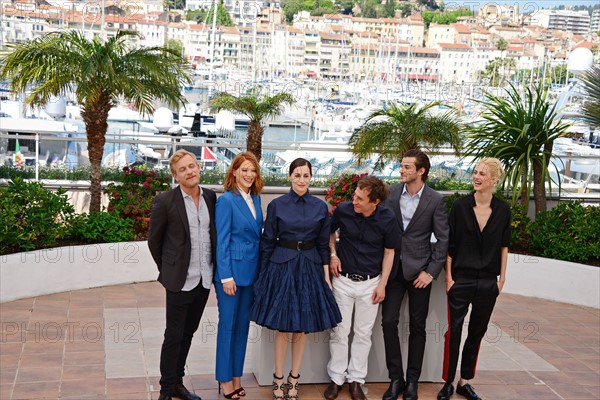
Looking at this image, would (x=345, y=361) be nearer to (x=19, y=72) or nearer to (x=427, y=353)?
(x=427, y=353)

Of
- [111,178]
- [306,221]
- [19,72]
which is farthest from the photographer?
[111,178]

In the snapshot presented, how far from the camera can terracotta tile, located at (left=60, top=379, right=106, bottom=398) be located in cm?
516

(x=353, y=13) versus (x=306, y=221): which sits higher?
(x=353, y=13)

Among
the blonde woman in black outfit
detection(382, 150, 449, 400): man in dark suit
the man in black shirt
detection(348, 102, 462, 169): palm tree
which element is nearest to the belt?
the man in black shirt

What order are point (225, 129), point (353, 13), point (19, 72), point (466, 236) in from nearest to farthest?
point (466, 236) < point (19, 72) < point (225, 129) < point (353, 13)

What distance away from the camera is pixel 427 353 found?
5.58m

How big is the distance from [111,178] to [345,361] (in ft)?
17.4

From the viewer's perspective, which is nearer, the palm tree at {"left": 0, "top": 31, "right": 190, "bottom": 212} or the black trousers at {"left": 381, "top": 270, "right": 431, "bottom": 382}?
→ the black trousers at {"left": 381, "top": 270, "right": 431, "bottom": 382}

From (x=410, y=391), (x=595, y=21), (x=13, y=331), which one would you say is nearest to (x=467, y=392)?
(x=410, y=391)

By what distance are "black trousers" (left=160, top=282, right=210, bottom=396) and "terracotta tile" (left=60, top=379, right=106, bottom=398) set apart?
0.58 m

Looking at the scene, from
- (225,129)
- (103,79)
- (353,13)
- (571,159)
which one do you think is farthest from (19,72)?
(353,13)

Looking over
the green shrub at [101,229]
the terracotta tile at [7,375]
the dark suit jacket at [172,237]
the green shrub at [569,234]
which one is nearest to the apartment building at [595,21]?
the green shrub at [569,234]

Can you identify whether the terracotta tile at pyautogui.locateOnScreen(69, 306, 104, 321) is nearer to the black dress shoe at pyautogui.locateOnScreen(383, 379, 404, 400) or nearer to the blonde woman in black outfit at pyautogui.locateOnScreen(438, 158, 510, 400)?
the black dress shoe at pyautogui.locateOnScreen(383, 379, 404, 400)

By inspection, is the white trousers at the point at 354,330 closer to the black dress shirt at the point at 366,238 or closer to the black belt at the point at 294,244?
the black dress shirt at the point at 366,238
